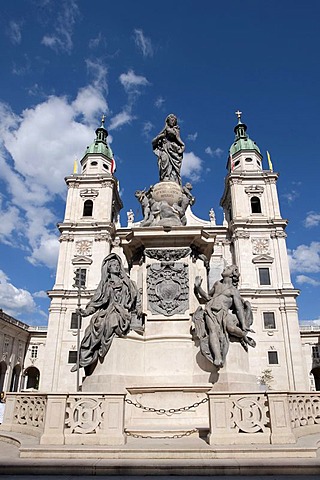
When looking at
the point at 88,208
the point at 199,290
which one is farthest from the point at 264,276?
the point at 199,290

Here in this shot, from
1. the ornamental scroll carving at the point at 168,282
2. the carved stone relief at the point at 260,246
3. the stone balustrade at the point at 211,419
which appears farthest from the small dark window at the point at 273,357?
the stone balustrade at the point at 211,419

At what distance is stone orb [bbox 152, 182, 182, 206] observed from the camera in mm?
12094

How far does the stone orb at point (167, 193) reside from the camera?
39.7 ft

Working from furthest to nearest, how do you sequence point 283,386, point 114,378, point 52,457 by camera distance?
1. point 283,386
2. point 114,378
3. point 52,457

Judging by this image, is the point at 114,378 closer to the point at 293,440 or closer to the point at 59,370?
the point at 293,440

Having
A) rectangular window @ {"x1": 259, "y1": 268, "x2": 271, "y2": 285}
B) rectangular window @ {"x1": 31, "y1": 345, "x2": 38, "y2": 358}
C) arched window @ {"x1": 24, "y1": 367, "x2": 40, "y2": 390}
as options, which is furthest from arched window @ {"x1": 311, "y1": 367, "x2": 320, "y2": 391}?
arched window @ {"x1": 24, "y1": 367, "x2": 40, "y2": 390}

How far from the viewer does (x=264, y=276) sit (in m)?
42.1

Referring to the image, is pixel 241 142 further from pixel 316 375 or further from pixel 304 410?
pixel 304 410

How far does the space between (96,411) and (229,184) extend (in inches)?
1738

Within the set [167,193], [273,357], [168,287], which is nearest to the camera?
[168,287]

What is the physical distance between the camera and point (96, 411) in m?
6.21

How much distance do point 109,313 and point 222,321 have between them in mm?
2504

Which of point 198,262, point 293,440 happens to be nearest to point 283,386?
point 198,262

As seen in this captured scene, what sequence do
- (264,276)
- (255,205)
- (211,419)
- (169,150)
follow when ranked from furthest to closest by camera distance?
1. (255,205)
2. (264,276)
3. (169,150)
4. (211,419)
